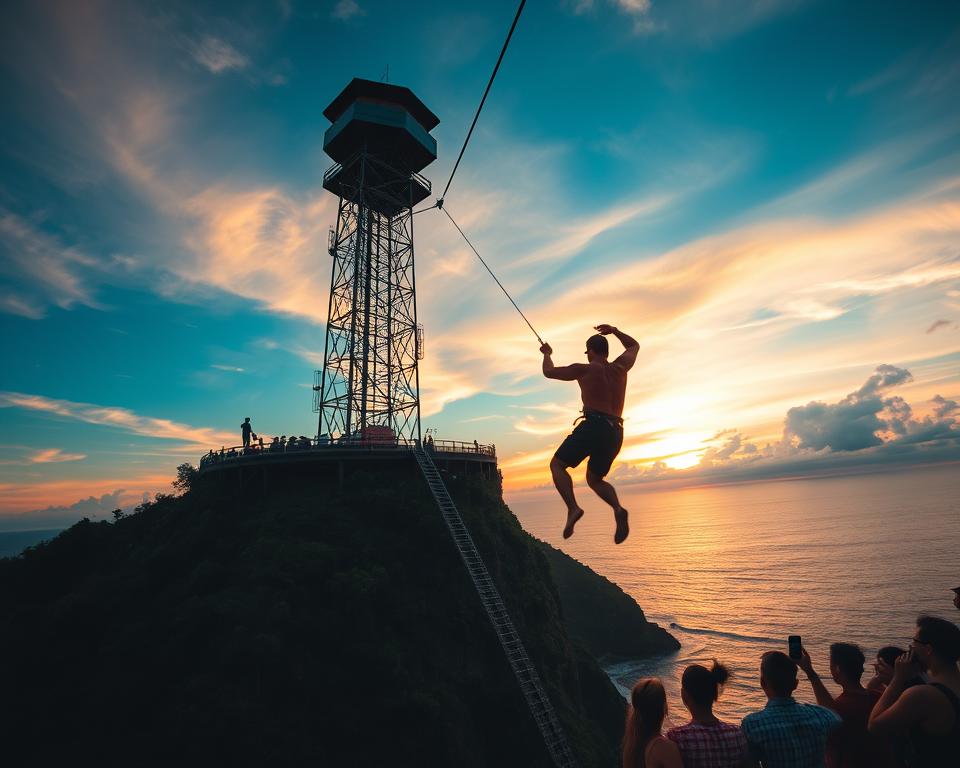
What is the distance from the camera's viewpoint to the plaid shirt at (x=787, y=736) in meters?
3.25

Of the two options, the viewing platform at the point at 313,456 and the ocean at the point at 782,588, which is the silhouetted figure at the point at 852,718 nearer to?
the viewing platform at the point at 313,456

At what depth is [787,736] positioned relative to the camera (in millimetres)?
3268

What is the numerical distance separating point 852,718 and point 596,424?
3.12 meters

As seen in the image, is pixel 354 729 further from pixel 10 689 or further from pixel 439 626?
pixel 10 689

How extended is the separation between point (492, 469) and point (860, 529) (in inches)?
5172

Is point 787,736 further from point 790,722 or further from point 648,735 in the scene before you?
point 648,735

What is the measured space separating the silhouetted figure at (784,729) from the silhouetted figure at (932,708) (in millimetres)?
357

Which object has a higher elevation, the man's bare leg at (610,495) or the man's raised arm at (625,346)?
the man's raised arm at (625,346)

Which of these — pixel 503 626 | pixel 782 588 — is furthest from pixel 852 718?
pixel 782 588

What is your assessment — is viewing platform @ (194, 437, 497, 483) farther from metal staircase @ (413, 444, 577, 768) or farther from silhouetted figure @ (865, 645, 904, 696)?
silhouetted figure @ (865, 645, 904, 696)

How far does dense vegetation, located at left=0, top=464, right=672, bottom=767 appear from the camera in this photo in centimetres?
1503

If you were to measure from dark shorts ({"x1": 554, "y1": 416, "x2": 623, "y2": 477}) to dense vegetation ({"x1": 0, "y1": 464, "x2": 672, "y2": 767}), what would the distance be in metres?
16.7

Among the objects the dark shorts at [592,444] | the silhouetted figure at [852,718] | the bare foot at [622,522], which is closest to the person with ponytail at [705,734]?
the silhouetted figure at [852,718]

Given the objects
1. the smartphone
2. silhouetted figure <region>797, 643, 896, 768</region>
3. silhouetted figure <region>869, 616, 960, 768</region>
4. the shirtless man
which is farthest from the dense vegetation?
Result: silhouetted figure <region>869, 616, 960, 768</region>
